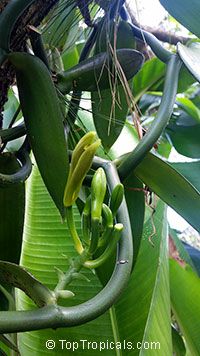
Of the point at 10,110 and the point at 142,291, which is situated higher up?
the point at 10,110

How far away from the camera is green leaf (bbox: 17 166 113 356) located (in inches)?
22.0

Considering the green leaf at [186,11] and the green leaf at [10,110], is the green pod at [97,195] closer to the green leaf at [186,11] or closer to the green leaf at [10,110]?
the green leaf at [186,11]

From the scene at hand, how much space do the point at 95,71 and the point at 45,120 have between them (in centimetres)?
9

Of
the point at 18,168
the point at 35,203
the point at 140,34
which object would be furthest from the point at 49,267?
the point at 140,34

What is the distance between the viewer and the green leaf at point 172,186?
40 cm

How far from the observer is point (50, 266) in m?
0.58

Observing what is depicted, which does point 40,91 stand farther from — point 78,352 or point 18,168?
point 78,352

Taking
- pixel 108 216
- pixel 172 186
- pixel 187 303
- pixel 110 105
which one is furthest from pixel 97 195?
pixel 187 303

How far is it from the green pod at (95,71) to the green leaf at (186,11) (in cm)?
9

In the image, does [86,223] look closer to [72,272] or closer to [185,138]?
[72,272]

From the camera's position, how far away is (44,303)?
0.88ft

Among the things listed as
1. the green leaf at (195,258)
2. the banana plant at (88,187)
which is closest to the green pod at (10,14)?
the banana plant at (88,187)

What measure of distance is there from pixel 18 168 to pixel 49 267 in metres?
0.20

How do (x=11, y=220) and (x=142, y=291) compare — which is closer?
(x=11, y=220)
